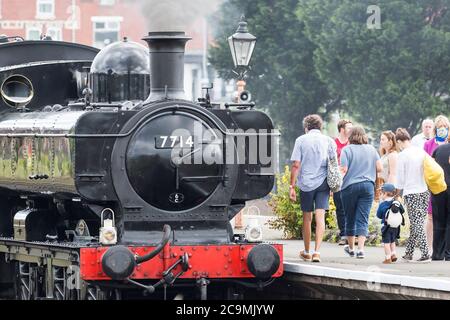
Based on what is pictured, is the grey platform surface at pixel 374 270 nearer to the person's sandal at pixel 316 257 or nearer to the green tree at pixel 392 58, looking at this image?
the person's sandal at pixel 316 257

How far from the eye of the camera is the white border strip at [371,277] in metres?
13.8

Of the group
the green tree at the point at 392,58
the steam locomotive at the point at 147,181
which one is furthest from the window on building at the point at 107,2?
the steam locomotive at the point at 147,181

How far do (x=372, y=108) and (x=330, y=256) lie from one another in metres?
28.9

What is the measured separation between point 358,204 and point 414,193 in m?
0.69

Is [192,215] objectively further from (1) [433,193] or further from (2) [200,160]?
(1) [433,193]

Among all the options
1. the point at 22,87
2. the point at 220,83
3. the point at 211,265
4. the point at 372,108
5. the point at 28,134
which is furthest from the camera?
the point at 220,83

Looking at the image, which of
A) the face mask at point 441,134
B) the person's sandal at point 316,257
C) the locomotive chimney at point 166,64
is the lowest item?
the person's sandal at point 316,257

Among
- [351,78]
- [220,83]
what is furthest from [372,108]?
[220,83]

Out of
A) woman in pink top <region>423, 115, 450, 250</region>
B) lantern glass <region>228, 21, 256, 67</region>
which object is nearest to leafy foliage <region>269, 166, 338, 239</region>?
lantern glass <region>228, 21, 256, 67</region>

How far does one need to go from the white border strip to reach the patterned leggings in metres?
1.80

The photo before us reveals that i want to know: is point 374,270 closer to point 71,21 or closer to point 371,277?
point 371,277

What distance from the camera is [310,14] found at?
49.5m

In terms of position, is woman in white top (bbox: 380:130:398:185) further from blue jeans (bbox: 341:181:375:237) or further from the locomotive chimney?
the locomotive chimney

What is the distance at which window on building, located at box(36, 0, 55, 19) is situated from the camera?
67.5m
